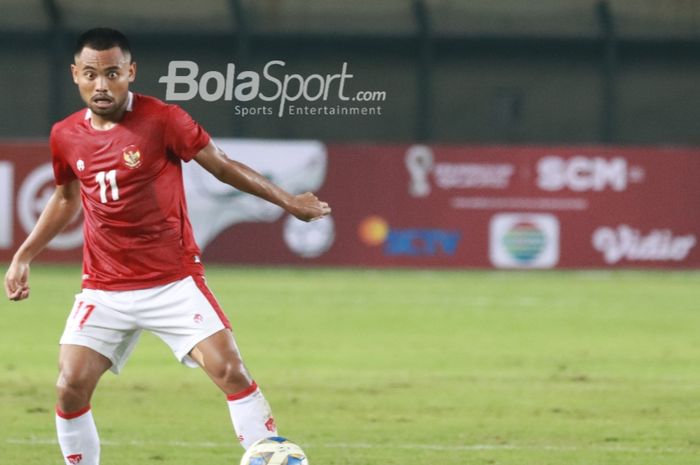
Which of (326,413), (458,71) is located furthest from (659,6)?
(326,413)

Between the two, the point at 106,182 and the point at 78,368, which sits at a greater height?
the point at 106,182

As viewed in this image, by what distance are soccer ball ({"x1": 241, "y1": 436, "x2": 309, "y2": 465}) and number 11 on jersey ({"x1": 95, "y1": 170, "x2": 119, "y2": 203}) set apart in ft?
4.26

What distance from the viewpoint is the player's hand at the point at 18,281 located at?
24.3ft

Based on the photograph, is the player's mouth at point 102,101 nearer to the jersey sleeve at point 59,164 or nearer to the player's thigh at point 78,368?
the jersey sleeve at point 59,164

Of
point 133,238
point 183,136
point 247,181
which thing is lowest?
point 133,238

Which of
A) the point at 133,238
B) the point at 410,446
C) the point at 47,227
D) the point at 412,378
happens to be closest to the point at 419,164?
the point at 412,378

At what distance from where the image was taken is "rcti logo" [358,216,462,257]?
77.5ft

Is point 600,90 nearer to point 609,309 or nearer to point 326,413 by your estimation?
point 609,309

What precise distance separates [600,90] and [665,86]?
1.47 m

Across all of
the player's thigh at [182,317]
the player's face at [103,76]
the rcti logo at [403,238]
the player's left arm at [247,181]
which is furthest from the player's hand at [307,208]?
the rcti logo at [403,238]

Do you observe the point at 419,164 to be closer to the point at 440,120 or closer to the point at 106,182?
the point at 440,120

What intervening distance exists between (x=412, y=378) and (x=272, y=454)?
601cm

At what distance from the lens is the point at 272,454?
265 inches

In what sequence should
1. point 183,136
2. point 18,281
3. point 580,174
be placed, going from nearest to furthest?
point 183,136, point 18,281, point 580,174
